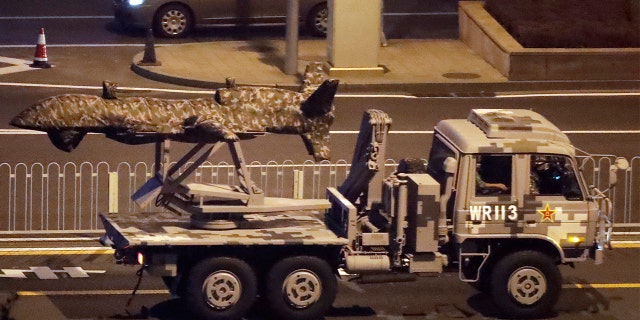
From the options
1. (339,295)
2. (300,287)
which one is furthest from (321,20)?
(300,287)

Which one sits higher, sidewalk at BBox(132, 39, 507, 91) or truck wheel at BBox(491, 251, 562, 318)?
sidewalk at BBox(132, 39, 507, 91)

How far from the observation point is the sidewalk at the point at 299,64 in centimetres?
2673

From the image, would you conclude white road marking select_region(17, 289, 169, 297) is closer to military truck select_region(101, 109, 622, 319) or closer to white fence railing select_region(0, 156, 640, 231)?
military truck select_region(101, 109, 622, 319)

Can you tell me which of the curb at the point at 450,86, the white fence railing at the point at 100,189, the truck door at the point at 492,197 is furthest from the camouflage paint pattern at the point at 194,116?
the curb at the point at 450,86

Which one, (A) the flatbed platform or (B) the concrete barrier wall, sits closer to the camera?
(A) the flatbed platform

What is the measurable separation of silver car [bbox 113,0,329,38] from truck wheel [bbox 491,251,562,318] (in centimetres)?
1780

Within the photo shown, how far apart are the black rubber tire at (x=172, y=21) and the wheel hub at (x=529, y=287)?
18.3 m

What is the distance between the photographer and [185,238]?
44.2 ft

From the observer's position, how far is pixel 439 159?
14492mm

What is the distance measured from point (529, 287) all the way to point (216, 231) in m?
3.28

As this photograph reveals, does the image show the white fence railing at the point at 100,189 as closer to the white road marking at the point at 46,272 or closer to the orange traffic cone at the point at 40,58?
the white road marking at the point at 46,272

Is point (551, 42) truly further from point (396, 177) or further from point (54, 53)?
point (396, 177)

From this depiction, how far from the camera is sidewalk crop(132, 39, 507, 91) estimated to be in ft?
87.7

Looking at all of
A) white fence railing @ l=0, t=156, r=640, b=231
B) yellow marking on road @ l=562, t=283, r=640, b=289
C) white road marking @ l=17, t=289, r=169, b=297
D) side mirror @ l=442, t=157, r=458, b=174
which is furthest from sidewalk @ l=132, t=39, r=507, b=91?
side mirror @ l=442, t=157, r=458, b=174
